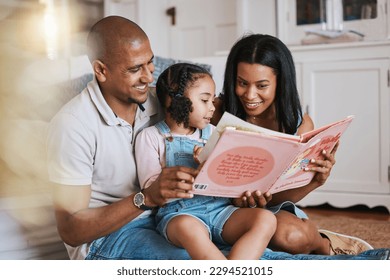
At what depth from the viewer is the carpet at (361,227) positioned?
143 centimetres

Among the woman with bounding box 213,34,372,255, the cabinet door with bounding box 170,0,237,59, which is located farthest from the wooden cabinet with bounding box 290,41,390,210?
the woman with bounding box 213,34,372,255

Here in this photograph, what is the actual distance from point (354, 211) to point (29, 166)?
1.20 meters

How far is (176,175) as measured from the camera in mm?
776

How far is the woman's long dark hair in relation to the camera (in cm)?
95

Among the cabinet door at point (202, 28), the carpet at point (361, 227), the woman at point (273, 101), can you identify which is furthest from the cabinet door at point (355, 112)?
the woman at point (273, 101)

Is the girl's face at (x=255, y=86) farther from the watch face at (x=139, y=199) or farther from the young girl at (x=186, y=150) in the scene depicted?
the watch face at (x=139, y=199)

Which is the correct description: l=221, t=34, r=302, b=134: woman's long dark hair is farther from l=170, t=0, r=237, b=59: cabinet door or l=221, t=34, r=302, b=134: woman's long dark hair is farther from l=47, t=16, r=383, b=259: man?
l=170, t=0, r=237, b=59: cabinet door

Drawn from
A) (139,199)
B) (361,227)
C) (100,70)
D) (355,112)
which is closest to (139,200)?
(139,199)

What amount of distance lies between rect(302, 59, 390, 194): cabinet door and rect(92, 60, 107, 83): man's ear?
1035mm

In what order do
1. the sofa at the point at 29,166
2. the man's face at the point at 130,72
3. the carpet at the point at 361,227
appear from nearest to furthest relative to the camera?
the man's face at the point at 130,72 < the sofa at the point at 29,166 < the carpet at the point at 361,227

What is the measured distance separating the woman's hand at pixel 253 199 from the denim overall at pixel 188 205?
0.02 meters
